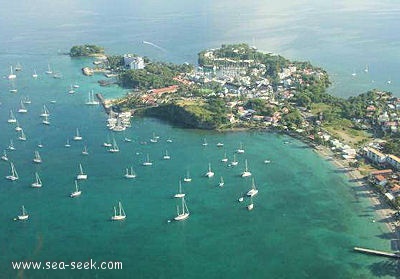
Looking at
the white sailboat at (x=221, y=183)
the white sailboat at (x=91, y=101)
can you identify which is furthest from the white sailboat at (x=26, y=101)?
the white sailboat at (x=221, y=183)

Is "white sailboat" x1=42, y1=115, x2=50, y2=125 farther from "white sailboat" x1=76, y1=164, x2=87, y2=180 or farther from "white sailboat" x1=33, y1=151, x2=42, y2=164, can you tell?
"white sailboat" x1=76, y1=164, x2=87, y2=180

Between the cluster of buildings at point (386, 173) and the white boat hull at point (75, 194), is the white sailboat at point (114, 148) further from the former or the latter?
the cluster of buildings at point (386, 173)

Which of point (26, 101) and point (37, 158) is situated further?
point (26, 101)

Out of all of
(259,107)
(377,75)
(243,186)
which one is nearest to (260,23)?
(377,75)

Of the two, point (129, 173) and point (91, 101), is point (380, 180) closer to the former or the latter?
point (129, 173)

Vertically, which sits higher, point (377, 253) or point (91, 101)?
point (91, 101)

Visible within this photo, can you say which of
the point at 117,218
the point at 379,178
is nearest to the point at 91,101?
the point at 117,218
